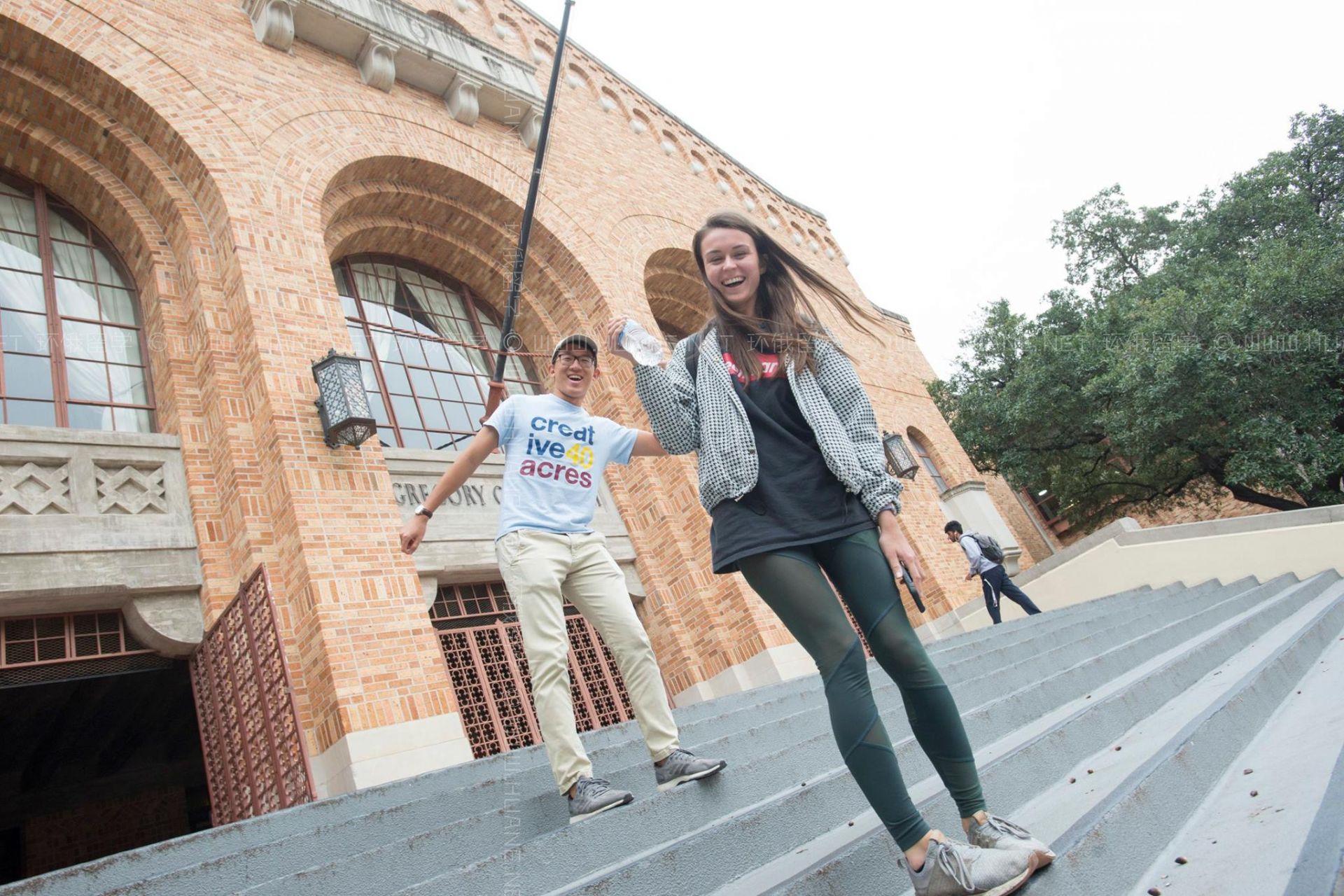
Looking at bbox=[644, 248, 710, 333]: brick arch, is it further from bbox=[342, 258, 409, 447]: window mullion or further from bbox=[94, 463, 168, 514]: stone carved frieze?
bbox=[94, 463, 168, 514]: stone carved frieze

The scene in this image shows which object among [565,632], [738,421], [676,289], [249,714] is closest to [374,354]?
[249,714]

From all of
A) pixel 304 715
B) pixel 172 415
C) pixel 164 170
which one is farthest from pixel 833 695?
pixel 164 170

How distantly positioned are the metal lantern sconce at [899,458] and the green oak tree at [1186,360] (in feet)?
21.3

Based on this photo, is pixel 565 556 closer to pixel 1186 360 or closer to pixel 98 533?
pixel 98 533

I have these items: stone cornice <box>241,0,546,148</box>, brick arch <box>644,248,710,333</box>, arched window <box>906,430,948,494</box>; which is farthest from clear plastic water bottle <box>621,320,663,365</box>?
arched window <box>906,430,948,494</box>

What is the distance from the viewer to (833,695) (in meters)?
2.04

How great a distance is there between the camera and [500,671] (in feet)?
25.6

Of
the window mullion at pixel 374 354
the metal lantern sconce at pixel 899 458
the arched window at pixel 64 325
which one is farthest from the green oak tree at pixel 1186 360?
the arched window at pixel 64 325

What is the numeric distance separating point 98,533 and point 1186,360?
1691 cm

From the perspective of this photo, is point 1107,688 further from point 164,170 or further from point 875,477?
point 164,170

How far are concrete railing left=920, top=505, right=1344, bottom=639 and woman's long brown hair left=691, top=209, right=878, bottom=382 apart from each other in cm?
1014

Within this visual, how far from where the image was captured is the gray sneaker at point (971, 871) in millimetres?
1784

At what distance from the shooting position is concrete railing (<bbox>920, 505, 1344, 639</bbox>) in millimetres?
9836

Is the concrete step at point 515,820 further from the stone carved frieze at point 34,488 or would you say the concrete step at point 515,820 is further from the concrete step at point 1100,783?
the stone carved frieze at point 34,488
